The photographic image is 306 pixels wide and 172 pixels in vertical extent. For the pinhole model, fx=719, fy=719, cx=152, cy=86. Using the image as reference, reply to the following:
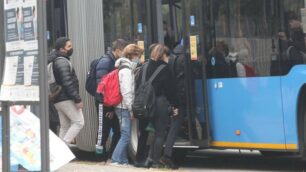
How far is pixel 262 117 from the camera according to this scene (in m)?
9.13

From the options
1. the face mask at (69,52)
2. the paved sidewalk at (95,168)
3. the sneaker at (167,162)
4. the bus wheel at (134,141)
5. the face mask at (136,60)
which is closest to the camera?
the paved sidewalk at (95,168)

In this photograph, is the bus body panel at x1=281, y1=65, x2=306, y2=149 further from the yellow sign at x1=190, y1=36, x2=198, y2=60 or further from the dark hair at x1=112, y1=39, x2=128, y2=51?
the dark hair at x1=112, y1=39, x2=128, y2=51

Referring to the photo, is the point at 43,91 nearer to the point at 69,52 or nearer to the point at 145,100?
the point at 145,100

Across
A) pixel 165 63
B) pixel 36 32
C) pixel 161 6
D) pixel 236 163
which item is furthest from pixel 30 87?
pixel 236 163

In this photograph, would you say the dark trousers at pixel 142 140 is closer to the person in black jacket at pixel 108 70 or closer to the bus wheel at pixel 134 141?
the bus wheel at pixel 134 141

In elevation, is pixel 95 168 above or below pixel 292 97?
below

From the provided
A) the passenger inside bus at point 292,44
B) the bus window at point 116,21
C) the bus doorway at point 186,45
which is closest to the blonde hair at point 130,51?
the bus doorway at point 186,45

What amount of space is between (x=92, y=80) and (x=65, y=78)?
516 millimetres

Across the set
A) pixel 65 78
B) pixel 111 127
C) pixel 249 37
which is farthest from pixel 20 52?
pixel 111 127

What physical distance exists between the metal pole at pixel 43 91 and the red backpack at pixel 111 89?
4407mm

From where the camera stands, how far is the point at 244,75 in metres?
9.28

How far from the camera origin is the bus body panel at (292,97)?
867 cm

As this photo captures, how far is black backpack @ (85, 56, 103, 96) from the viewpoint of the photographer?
1038 cm

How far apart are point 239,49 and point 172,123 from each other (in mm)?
1395
